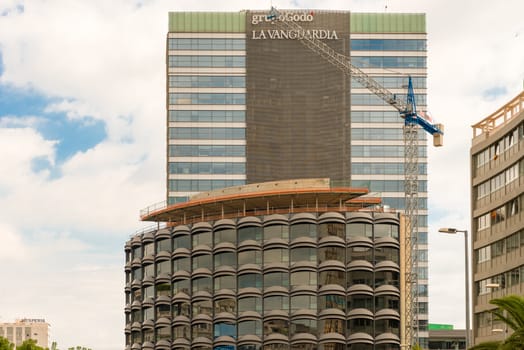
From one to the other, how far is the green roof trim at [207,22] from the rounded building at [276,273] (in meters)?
44.4

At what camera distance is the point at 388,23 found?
18400 centimetres

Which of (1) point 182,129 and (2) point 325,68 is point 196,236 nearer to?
(1) point 182,129

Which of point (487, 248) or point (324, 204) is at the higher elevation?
point (324, 204)

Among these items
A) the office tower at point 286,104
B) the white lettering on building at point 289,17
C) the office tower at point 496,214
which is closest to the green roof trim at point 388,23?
the office tower at point 286,104

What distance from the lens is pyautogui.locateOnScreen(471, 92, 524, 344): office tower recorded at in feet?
309

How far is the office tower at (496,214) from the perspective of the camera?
309ft

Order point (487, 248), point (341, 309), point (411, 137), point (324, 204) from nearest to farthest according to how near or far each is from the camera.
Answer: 1. point (487, 248)
2. point (341, 309)
3. point (324, 204)
4. point (411, 137)

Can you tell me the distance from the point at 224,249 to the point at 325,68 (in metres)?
55.1

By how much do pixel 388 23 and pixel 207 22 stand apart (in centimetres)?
3241

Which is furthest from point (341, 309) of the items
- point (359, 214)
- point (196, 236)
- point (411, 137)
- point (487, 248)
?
point (411, 137)

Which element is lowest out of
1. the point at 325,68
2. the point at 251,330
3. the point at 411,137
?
the point at 251,330

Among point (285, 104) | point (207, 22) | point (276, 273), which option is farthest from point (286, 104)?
point (276, 273)

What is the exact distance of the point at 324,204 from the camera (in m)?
142

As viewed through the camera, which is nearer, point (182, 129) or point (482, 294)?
point (482, 294)
